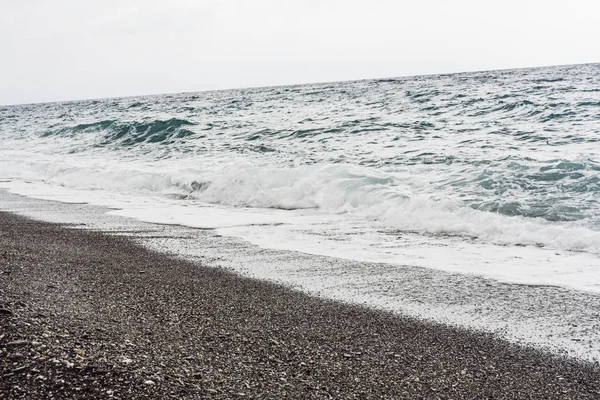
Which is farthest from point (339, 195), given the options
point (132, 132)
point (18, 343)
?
point (132, 132)

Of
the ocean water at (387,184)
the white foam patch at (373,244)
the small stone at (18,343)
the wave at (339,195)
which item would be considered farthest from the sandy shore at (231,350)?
the wave at (339,195)

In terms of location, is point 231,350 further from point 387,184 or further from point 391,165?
point 391,165

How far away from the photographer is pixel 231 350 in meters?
2.41

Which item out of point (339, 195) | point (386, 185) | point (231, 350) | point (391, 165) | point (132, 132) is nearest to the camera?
point (231, 350)

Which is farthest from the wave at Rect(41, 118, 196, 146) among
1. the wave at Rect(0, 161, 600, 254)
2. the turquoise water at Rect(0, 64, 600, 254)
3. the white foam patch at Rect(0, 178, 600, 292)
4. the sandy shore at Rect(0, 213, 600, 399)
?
the sandy shore at Rect(0, 213, 600, 399)

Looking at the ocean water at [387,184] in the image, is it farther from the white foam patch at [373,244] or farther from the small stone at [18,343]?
the small stone at [18,343]

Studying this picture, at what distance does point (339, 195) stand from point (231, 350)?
17.8ft

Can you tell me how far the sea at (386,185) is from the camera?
4977 mm

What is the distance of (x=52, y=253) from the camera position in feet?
14.4

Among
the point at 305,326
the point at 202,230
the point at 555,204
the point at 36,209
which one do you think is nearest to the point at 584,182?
the point at 555,204

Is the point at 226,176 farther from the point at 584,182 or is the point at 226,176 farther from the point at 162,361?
the point at 162,361

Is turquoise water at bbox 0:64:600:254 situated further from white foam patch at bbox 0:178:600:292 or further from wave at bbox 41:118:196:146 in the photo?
white foam patch at bbox 0:178:600:292

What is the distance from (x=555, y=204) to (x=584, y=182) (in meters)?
1.17

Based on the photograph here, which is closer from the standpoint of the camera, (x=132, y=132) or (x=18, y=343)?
(x=18, y=343)
